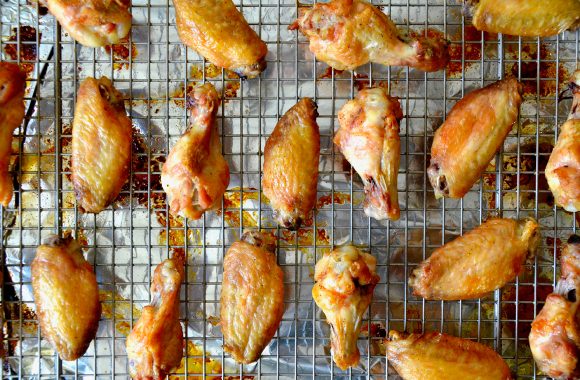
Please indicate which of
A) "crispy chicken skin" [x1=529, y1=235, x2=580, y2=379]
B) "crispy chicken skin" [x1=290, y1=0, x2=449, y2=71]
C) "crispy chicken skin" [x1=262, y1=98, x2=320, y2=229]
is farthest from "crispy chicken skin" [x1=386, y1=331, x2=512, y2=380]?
"crispy chicken skin" [x1=290, y1=0, x2=449, y2=71]

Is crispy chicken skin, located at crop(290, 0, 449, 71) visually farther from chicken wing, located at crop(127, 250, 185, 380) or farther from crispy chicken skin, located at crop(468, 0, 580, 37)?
chicken wing, located at crop(127, 250, 185, 380)

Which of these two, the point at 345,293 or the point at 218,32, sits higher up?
the point at 218,32

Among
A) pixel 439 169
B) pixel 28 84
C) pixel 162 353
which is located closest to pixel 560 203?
pixel 439 169

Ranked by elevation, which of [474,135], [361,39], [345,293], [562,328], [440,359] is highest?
[361,39]

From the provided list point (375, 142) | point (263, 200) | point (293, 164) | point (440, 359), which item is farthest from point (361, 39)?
point (440, 359)

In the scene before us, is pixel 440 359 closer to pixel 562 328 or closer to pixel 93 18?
pixel 562 328

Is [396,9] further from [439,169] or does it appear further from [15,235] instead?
[15,235]

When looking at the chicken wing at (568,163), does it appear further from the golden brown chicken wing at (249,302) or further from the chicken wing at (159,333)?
the chicken wing at (159,333)
